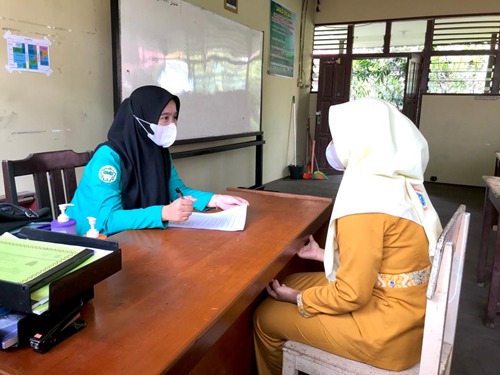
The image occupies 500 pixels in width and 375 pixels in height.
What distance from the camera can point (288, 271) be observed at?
1718 millimetres

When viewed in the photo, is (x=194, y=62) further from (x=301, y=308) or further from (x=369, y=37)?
(x=369, y=37)

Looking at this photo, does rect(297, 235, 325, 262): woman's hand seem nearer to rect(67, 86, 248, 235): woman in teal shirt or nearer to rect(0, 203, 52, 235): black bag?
rect(67, 86, 248, 235): woman in teal shirt

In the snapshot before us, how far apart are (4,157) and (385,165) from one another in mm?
1983

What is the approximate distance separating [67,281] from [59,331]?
9 centimetres

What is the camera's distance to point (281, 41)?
525 cm

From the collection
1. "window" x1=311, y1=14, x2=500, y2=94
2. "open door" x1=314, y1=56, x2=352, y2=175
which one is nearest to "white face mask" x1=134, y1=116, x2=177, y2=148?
"open door" x1=314, y1=56, x2=352, y2=175

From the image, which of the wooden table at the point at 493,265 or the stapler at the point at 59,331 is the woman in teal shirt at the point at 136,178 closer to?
the stapler at the point at 59,331

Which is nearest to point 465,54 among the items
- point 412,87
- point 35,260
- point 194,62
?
point 412,87

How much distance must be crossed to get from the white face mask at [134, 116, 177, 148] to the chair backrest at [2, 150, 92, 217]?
0.41 metres

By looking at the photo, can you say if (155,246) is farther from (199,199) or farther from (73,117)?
(73,117)

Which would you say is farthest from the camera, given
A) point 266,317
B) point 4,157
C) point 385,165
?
point 4,157

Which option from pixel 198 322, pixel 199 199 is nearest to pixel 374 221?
pixel 198 322

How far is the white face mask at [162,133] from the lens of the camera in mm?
1563

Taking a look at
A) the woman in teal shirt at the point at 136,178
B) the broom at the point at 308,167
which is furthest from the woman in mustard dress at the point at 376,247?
the broom at the point at 308,167
